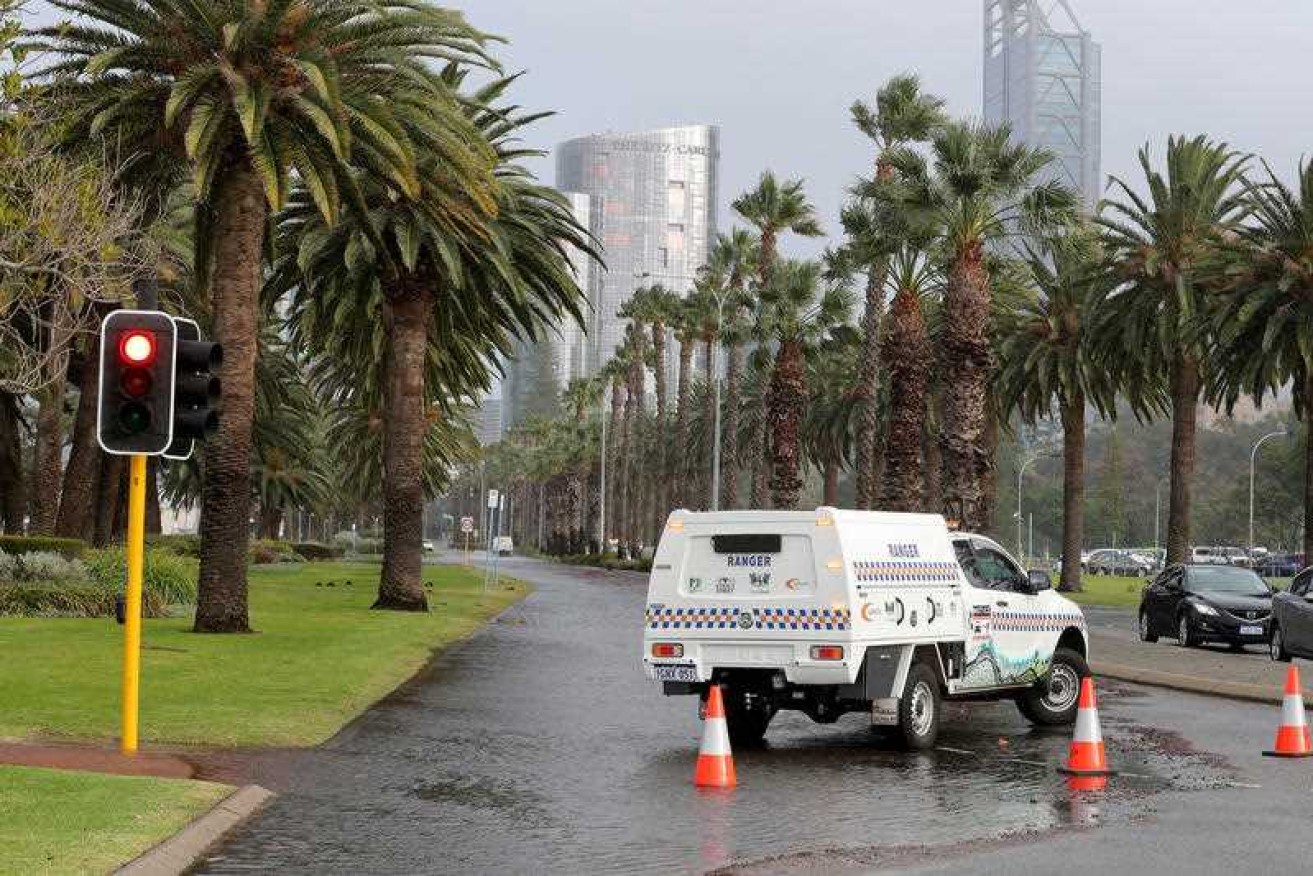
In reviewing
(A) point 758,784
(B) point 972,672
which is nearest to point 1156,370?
(B) point 972,672

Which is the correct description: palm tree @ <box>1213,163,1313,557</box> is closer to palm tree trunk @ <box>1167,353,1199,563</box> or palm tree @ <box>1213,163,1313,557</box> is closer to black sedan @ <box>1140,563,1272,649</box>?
palm tree trunk @ <box>1167,353,1199,563</box>

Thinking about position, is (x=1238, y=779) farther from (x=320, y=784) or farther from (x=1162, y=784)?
(x=320, y=784)

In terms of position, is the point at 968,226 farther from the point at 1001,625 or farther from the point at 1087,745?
the point at 1087,745

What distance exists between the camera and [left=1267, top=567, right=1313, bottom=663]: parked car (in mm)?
29062

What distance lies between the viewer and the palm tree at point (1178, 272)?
5041 centimetres

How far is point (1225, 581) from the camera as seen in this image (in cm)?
3394

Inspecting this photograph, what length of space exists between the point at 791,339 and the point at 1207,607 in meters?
33.0

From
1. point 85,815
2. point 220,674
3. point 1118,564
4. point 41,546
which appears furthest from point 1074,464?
point 1118,564

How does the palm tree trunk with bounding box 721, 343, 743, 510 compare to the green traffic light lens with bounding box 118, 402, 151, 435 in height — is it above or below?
above

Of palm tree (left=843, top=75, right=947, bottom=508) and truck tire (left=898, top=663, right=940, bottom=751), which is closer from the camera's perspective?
truck tire (left=898, top=663, right=940, bottom=751)

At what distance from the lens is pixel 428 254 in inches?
1426

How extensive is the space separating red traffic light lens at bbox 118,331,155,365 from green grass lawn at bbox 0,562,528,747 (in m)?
3.66

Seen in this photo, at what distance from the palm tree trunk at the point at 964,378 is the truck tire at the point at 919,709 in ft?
78.8

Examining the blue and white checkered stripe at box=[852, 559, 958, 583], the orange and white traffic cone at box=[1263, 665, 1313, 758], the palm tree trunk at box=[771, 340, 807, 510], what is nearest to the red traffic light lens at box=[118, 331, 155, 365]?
the blue and white checkered stripe at box=[852, 559, 958, 583]
